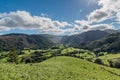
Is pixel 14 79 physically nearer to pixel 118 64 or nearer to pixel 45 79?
pixel 45 79

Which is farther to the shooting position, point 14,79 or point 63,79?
point 63,79

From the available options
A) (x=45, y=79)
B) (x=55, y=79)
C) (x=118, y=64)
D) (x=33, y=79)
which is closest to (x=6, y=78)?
(x=33, y=79)

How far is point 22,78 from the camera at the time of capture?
25.8 metres

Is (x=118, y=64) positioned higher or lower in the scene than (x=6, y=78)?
lower

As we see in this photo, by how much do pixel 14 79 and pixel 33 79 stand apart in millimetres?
3190

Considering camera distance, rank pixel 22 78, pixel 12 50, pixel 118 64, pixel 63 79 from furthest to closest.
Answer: pixel 12 50, pixel 118 64, pixel 63 79, pixel 22 78

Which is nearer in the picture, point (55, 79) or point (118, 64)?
point (55, 79)

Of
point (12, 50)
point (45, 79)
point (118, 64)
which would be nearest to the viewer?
point (45, 79)

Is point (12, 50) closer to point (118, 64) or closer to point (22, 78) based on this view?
point (118, 64)

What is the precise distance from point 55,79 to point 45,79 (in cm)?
236

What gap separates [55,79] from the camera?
31.7 m

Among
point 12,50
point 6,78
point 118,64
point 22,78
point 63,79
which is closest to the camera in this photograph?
point 6,78

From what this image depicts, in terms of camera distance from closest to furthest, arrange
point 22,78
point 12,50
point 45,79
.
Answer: point 22,78, point 45,79, point 12,50

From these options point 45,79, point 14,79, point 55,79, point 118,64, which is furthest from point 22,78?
point 118,64
